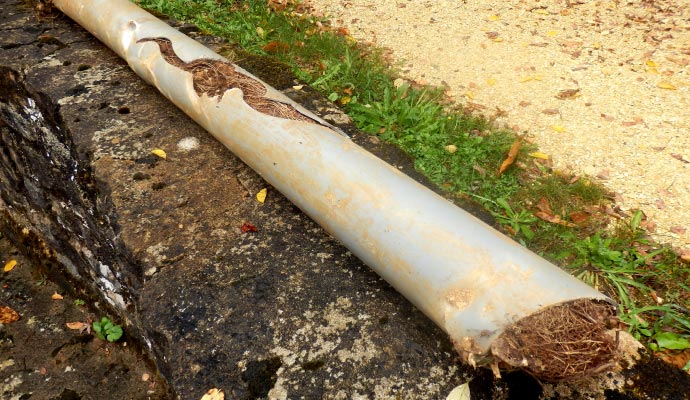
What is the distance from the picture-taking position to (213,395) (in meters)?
1.89

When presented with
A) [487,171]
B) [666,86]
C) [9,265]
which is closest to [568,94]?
[666,86]

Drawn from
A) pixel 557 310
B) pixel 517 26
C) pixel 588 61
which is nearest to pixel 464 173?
pixel 557 310

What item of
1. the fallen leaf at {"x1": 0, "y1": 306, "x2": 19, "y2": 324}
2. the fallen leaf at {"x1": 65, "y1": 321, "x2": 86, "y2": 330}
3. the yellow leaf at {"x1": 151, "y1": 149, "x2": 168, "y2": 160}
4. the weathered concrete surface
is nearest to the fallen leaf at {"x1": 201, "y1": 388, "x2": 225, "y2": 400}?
the weathered concrete surface

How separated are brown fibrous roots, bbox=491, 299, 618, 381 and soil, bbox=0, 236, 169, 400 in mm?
1887

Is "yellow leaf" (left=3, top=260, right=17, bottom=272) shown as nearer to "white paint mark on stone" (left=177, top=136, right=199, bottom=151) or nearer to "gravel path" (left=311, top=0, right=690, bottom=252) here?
"white paint mark on stone" (left=177, top=136, right=199, bottom=151)

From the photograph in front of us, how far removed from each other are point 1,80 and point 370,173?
293 cm

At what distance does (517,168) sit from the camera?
3391 mm

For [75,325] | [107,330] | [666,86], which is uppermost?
[666,86]

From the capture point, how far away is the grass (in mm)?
2715

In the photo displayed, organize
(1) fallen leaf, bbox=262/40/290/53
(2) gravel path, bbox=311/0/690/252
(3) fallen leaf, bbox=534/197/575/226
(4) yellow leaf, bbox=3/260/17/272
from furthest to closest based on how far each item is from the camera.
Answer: (1) fallen leaf, bbox=262/40/290/53
(4) yellow leaf, bbox=3/260/17/272
(2) gravel path, bbox=311/0/690/252
(3) fallen leaf, bbox=534/197/575/226

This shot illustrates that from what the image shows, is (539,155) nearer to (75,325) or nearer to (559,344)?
(559,344)

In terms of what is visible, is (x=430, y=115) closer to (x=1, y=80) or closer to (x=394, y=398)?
(x=394, y=398)

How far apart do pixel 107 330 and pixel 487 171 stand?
2561mm

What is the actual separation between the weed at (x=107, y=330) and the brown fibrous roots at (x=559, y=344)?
7.89 feet
